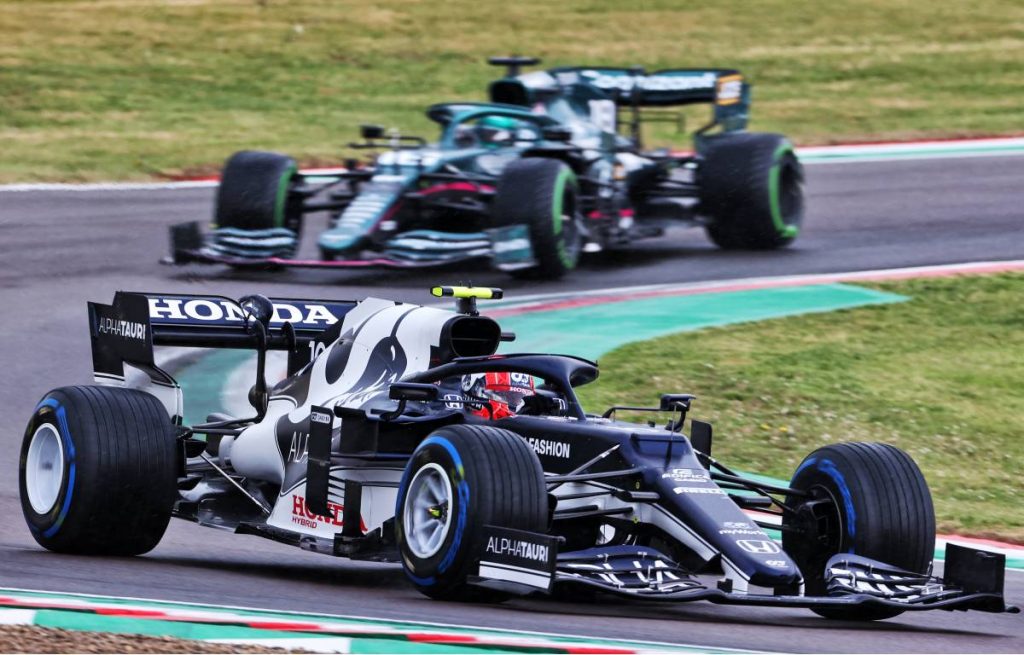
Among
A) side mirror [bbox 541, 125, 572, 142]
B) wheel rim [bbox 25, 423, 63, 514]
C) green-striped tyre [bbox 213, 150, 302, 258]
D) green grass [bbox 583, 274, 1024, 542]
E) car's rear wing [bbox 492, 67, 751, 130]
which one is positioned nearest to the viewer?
wheel rim [bbox 25, 423, 63, 514]

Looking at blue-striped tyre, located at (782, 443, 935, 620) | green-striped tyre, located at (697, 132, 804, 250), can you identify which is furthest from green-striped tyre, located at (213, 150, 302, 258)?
blue-striped tyre, located at (782, 443, 935, 620)

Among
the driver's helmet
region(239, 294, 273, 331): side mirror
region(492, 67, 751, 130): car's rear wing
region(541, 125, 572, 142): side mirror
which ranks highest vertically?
region(492, 67, 751, 130): car's rear wing

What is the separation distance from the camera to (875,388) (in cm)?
1428

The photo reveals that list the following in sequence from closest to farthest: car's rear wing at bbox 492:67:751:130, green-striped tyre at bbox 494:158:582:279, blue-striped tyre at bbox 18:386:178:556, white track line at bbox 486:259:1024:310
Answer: blue-striped tyre at bbox 18:386:178:556
green-striped tyre at bbox 494:158:582:279
white track line at bbox 486:259:1024:310
car's rear wing at bbox 492:67:751:130

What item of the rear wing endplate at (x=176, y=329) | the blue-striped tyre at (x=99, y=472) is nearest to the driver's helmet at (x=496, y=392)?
the rear wing endplate at (x=176, y=329)

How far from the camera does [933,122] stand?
89.9ft

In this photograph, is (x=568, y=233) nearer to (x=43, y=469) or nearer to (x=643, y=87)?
(x=643, y=87)

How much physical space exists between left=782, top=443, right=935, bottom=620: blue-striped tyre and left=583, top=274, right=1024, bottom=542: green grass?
2914 mm

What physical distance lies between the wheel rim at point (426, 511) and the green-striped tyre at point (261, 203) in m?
10.3

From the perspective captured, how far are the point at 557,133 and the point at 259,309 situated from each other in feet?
29.4

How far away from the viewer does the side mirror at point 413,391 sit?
842 centimetres

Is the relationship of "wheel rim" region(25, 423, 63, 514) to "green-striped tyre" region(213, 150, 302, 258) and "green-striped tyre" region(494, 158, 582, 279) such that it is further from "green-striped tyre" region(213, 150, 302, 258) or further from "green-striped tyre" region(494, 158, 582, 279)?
"green-striped tyre" region(213, 150, 302, 258)

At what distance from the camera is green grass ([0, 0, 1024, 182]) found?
2655 cm

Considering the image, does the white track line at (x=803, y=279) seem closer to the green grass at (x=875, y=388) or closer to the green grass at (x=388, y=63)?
the green grass at (x=875, y=388)
